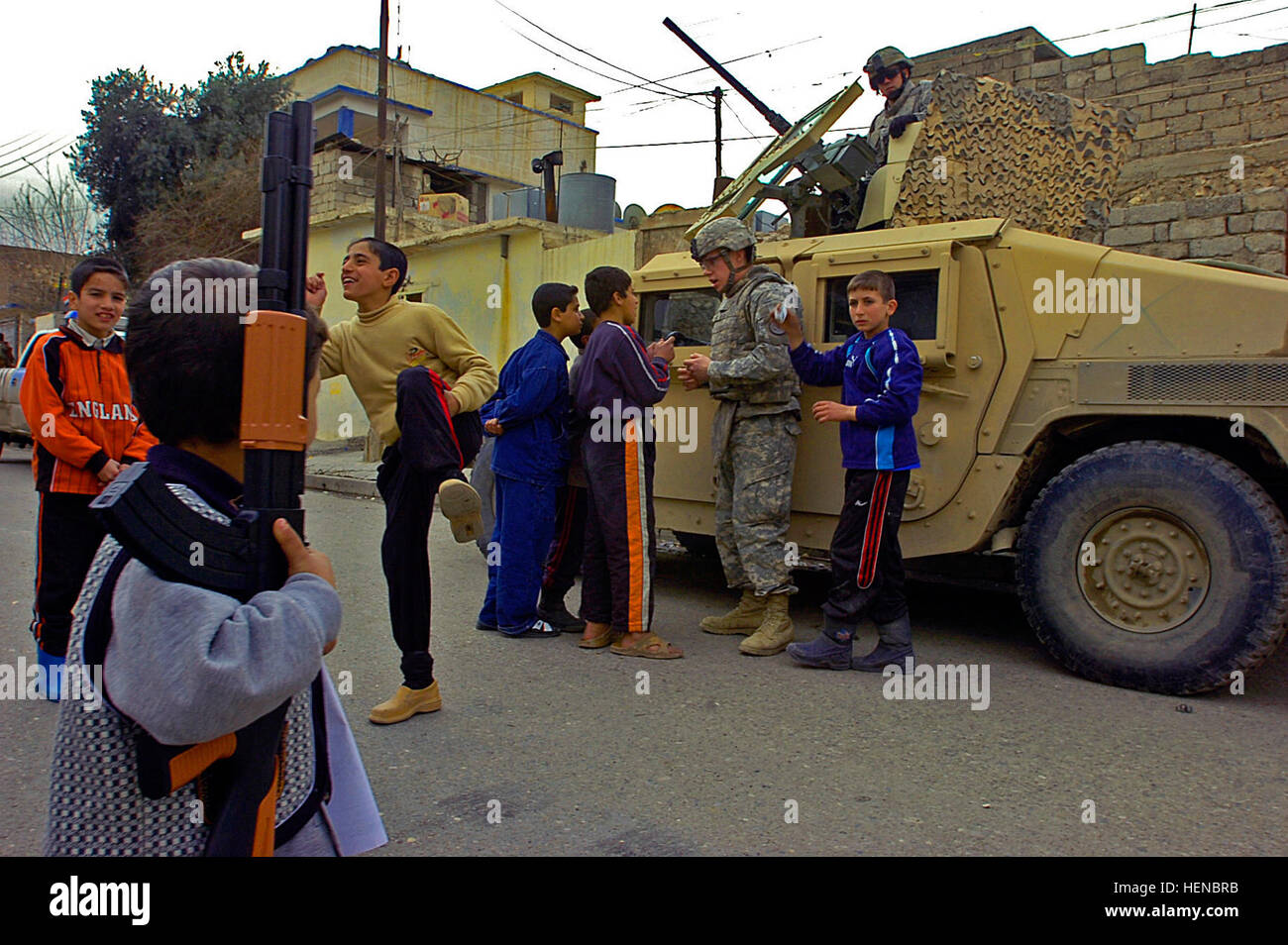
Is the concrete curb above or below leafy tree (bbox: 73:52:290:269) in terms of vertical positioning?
below

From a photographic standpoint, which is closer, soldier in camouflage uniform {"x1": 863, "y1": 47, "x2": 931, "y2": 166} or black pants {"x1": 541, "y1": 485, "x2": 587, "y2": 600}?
black pants {"x1": 541, "y1": 485, "x2": 587, "y2": 600}

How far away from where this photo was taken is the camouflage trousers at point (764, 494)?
183 inches

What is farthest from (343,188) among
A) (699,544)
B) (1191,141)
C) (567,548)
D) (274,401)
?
(274,401)

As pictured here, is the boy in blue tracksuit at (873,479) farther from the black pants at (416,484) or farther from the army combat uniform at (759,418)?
the black pants at (416,484)

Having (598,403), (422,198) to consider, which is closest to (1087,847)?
(598,403)

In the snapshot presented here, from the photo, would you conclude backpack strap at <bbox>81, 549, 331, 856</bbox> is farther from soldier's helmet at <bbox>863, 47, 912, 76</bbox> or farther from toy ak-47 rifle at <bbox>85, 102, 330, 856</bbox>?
soldier's helmet at <bbox>863, 47, 912, 76</bbox>

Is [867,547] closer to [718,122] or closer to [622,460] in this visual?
[622,460]

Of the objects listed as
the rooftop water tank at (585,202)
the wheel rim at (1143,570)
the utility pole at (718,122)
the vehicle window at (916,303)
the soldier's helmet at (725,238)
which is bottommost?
the wheel rim at (1143,570)

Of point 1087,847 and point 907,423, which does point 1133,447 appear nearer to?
point 907,423

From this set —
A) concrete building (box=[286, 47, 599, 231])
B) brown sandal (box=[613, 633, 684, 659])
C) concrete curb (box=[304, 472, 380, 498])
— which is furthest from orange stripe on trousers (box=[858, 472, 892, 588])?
concrete building (box=[286, 47, 599, 231])

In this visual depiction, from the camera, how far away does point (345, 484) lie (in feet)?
38.8

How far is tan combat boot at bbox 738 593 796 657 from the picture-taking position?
14.9ft

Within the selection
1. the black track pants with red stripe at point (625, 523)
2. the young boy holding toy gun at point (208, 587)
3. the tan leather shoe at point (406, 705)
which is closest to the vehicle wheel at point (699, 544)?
the black track pants with red stripe at point (625, 523)

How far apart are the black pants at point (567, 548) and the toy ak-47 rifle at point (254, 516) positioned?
3.82 meters
